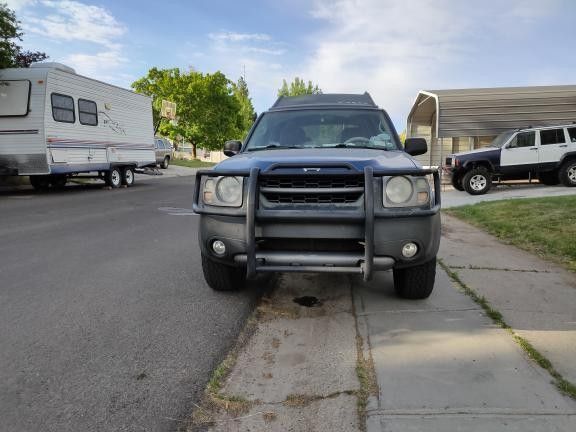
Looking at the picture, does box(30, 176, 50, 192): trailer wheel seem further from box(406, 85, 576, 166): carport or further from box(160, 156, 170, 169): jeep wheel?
box(406, 85, 576, 166): carport

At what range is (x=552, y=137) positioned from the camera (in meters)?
13.5

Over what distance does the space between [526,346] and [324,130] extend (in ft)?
8.86

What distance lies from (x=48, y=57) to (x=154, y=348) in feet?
66.3

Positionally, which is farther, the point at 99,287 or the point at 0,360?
the point at 99,287

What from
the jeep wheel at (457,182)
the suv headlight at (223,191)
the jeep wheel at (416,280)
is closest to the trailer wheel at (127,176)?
the jeep wheel at (457,182)

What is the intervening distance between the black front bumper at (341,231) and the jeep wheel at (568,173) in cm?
1289

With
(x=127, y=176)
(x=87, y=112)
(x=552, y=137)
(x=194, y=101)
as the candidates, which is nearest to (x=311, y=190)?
(x=87, y=112)

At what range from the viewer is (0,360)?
2734 millimetres

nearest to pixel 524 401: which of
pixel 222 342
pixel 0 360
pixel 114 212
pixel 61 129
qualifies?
pixel 222 342

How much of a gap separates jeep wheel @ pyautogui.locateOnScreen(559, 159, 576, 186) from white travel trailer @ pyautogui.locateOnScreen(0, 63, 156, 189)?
14764mm

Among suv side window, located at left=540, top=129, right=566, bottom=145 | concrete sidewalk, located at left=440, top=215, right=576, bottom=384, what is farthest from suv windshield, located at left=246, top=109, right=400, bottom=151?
suv side window, located at left=540, top=129, right=566, bottom=145

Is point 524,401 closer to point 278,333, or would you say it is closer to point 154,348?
point 278,333

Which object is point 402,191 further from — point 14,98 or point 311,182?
point 14,98

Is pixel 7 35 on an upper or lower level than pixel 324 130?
upper
